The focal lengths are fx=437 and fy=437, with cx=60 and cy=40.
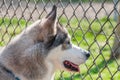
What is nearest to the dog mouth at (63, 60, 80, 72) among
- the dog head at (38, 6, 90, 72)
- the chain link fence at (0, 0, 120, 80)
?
the dog head at (38, 6, 90, 72)

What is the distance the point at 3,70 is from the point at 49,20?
629 mm

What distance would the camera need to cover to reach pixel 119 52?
687 centimetres

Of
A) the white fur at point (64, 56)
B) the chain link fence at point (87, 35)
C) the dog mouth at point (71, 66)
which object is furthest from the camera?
the chain link fence at point (87, 35)

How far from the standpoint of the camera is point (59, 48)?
13.6ft

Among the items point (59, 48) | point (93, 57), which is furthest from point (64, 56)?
point (93, 57)

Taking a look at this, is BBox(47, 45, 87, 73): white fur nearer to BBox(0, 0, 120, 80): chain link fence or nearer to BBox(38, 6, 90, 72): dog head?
BBox(38, 6, 90, 72): dog head

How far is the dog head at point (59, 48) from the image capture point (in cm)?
404

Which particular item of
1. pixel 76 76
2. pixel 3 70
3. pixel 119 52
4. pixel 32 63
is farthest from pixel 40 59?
pixel 119 52

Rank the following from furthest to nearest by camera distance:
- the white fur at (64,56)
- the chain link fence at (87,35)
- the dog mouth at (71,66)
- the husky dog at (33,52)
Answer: the chain link fence at (87,35) → the dog mouth at (71,66) → the white fur at (64,56) → the husky dog at (33,52)

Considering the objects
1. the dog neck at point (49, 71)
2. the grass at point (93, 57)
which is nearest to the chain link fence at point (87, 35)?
the grass at point (93, 57)

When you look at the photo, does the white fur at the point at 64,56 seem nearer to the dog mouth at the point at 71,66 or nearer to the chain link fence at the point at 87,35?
the dog mouth at the point at 71,66

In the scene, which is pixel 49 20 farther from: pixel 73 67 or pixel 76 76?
pixel 76 76

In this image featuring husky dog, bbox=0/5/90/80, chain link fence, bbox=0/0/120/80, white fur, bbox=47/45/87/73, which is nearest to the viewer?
husky dog, bbox=0/5/90/80

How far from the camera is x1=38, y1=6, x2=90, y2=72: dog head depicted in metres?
4.04
